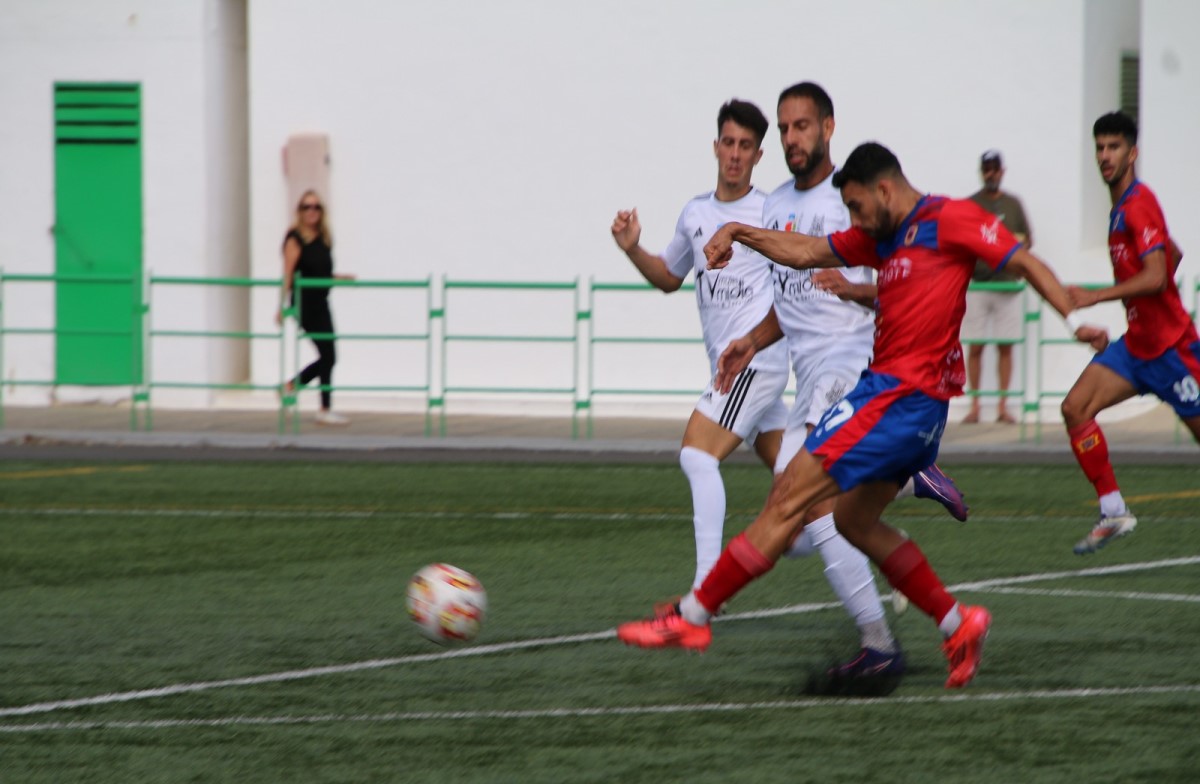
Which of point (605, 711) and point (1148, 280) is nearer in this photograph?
point (605, 711)

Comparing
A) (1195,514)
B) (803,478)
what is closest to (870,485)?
(803,478)

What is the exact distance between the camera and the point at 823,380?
7.74 m

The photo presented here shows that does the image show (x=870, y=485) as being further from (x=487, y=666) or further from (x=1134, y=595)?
(x=1134, y=595)

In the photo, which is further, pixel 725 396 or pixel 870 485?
pixel 725 396

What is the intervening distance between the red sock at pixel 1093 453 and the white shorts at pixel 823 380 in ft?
8.37

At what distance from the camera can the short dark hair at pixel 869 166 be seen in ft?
21.1

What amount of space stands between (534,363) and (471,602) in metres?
13.2

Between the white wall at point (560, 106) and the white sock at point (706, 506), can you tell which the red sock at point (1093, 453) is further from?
the white wall at point (560, 106)

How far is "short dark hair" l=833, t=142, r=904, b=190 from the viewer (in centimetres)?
644

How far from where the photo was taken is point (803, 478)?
6.40m

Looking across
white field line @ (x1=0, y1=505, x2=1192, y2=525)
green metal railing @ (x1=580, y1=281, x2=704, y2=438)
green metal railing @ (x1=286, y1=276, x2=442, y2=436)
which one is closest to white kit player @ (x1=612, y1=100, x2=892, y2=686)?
white field line @ (x1=0, y1=505, x2=1192, y2=525)

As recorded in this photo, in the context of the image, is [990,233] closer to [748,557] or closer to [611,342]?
[748,557]

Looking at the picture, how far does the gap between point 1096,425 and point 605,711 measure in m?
4.50

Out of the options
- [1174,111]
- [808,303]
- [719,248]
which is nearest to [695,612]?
[719,248]
